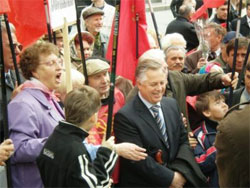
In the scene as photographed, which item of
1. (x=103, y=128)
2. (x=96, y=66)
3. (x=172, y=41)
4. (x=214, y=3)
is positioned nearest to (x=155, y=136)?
(x=103, y=128)

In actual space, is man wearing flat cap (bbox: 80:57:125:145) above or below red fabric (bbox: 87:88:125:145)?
above

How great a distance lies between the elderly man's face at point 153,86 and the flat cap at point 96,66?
0.58 metres

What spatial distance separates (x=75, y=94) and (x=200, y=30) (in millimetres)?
4323

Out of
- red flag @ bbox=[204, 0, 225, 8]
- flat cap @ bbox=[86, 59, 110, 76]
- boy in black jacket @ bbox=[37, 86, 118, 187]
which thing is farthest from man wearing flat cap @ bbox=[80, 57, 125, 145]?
red flag @ bbox=[204, 0, 225, 8]

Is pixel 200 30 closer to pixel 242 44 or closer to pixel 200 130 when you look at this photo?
pixel 242 44

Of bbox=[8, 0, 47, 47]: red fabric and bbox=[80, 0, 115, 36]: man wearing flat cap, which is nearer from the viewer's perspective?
bbox=[8, 0, 47, 47]: red fabric

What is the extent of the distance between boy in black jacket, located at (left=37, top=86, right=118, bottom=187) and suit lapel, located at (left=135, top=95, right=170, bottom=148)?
2.62 feet

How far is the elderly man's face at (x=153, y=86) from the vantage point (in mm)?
4265

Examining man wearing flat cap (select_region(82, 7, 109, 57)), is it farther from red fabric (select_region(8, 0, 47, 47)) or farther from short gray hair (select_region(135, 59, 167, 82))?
short gray hair (select_region(135, 59, 167, 82))

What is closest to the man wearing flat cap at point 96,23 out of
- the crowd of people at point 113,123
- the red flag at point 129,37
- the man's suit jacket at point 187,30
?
the crowd of people at point 113,123

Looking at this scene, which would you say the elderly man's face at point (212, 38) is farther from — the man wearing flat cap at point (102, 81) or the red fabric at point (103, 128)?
the red fabric at point (103, 128)

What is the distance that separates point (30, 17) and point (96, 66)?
0.72 m

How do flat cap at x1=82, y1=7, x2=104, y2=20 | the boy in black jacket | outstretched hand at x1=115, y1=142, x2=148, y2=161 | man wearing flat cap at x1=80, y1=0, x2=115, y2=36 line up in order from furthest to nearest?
1. man wearing flat cap at x1=80, y1=0, x2=115, y2=36
2. flat cap at x1=82, y1=7, x2=104, y2=20
3. outstretched hand at x1=115, y1=142, x2=148, y2=161
4. the boy in black jacket

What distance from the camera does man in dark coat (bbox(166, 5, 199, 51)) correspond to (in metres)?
8.52
